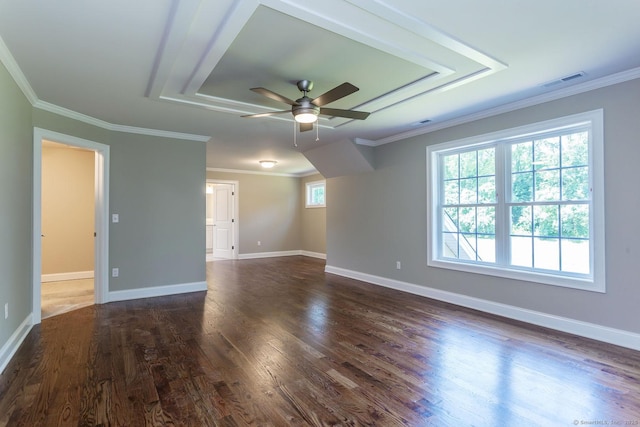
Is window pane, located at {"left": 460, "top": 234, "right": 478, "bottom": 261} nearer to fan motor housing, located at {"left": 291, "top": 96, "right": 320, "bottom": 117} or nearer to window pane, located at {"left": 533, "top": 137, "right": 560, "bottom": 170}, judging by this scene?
window pane, located at {"left": 533, "top": 137, "right": 560, "bottom": 170}

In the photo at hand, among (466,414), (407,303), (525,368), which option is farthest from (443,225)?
(466,414)

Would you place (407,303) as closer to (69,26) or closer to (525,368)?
(525,368)

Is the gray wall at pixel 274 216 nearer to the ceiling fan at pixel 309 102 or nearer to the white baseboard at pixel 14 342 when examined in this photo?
the white baseboard at pixel 14 342

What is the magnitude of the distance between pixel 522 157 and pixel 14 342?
5.35 meters

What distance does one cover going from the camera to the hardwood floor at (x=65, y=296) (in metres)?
4.20

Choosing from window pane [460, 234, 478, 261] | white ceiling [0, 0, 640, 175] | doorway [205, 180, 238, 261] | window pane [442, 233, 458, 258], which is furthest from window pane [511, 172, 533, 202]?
doorway [205, 180, 238, 261]

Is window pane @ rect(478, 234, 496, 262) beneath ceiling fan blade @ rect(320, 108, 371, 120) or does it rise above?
beneath

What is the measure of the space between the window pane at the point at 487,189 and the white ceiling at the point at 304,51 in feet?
2.87

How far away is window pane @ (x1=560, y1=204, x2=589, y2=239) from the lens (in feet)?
10.9

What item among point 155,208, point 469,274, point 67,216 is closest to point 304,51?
point 469,274

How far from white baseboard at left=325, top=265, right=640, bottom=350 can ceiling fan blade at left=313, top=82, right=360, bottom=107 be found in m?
3.04

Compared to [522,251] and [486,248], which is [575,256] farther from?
[486,248]

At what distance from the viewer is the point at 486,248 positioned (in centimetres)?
421

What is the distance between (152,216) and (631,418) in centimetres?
530
